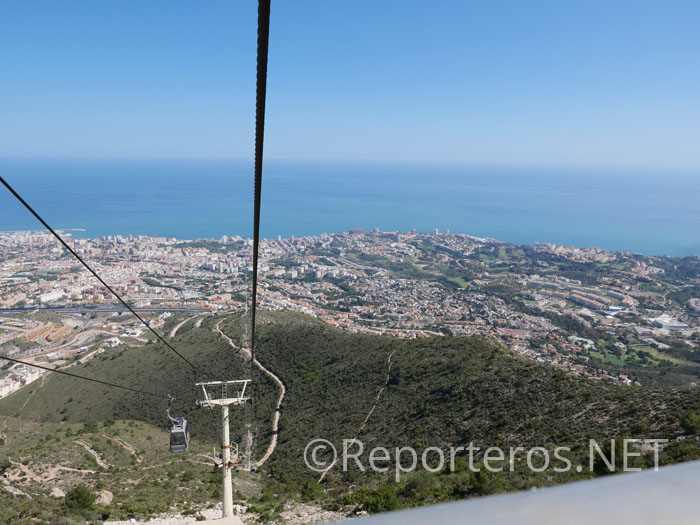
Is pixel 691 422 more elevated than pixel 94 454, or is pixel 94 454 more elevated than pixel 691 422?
pixel 691 422

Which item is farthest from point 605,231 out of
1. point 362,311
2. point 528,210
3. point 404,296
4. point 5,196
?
point 5,196

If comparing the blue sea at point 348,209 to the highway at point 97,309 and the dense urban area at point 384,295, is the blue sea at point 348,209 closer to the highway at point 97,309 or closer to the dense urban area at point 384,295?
the dense urban area at point 384,295

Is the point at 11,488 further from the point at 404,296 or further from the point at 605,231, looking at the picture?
the point at 605,231

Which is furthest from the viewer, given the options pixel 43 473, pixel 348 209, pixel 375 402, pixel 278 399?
pixel 348 209

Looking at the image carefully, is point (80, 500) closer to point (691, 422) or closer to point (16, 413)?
point (691, 422)

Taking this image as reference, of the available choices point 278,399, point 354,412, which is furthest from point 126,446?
point 354,412

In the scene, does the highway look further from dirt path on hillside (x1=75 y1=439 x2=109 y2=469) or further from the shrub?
the shrub

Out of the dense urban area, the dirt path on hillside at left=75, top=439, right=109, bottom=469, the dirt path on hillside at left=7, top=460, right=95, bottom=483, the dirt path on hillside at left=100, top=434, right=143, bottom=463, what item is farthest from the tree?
the dense urban area
